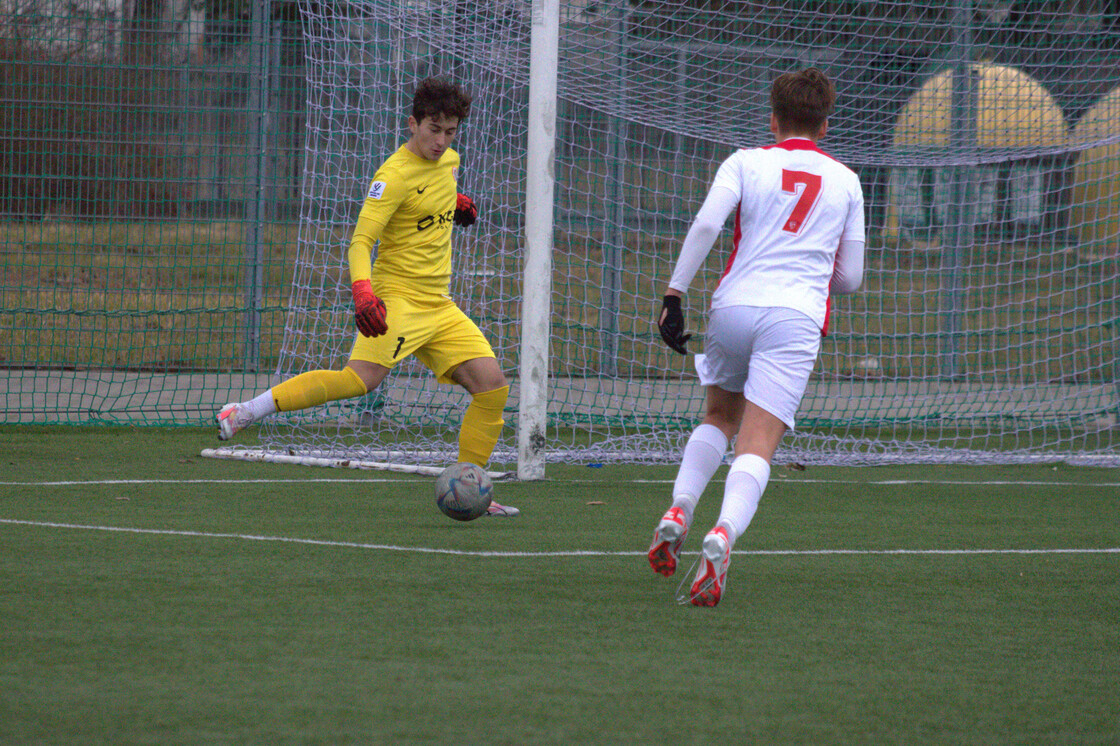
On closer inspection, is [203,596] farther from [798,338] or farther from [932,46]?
[932,46]

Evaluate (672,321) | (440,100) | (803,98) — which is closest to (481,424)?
(440,100)

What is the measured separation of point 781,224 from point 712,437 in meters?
0.69

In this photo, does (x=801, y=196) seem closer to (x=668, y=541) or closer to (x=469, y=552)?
(x=668, y=541)

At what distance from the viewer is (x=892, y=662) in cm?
326

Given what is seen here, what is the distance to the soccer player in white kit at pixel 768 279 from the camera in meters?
3.99

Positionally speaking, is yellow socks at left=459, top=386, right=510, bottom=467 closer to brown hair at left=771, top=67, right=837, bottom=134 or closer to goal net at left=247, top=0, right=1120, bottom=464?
goal net at left=247, top=0, right=1120, bottom=464

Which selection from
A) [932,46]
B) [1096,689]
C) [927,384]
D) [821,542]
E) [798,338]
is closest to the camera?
[1096,689]

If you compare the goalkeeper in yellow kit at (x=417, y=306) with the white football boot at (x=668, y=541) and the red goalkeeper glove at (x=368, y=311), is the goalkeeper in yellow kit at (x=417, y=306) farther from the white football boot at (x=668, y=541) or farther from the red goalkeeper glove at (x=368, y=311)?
the white football boot at (x=668, y=541)

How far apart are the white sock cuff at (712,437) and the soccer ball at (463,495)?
1.18m

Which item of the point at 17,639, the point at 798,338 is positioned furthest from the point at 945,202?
the point at 17,639

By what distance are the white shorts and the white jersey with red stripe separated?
4 centimetres

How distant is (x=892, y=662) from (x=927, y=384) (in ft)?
23.0

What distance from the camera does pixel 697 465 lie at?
4.18 meters

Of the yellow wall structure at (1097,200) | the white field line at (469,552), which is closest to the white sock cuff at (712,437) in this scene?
the white field line at (469,552)
